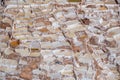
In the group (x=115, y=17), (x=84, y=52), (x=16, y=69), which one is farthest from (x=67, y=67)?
(x=115, y=17)

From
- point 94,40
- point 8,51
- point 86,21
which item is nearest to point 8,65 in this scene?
point 8,51

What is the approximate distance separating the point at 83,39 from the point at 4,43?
1.82 feet

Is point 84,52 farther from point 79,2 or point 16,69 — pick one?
point 79,2

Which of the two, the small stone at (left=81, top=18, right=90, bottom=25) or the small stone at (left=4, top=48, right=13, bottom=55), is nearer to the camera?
the small stone at (left=4, top=48, right=13, bottom=55)

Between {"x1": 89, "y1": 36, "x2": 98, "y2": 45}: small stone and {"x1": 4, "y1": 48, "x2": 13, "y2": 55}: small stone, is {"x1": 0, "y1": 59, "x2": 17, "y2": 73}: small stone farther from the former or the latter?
{"x1": 89, "y1": 36, "x2": 98, "y2": 45}: small stone

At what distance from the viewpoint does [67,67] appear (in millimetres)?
1921

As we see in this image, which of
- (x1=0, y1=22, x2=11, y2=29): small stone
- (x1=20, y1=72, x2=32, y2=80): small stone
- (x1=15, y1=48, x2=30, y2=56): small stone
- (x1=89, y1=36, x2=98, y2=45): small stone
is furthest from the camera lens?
(x1=0, y1=22, x2=11, y2=29): small stone

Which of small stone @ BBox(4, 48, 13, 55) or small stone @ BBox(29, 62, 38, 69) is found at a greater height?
small stone @ BBox(4, 48, 13, 55)

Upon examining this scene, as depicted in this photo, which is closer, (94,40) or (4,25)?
(94,40)

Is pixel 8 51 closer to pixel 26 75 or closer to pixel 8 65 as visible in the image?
pixel 8 65

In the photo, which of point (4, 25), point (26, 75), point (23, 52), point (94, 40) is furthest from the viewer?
point (4, 25)

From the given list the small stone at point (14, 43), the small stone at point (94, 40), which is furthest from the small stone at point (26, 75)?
the small stone at point (94, 40)

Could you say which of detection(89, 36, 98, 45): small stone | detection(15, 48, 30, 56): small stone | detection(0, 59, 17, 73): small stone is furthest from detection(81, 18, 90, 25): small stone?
detection(0, 59, 17, 73): small stone

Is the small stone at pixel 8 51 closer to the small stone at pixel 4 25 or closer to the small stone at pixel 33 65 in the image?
the small stone at pixel 33 65
